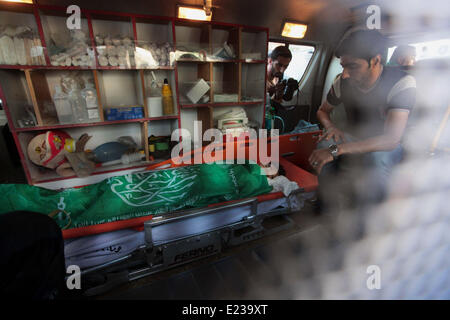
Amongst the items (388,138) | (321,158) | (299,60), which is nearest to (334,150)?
(321,158)

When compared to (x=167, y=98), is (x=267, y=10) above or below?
above

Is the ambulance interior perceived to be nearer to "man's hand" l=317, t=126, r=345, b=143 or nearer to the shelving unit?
"man's hand" l=317, t=126, r=345, b=143

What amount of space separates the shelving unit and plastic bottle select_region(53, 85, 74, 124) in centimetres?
7

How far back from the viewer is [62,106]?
1.65 metres

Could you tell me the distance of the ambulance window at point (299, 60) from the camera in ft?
9.82

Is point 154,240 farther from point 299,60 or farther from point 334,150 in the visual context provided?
point 299,60

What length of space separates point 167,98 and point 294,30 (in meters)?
1.80

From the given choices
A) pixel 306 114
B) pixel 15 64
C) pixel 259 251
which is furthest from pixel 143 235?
pixel 306 114

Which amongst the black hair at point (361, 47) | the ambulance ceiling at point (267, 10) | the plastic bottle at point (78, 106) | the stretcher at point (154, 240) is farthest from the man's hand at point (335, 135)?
the plastic bottle at point (78, 106)

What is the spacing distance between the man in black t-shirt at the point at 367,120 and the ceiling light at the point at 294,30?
2041 millimetres

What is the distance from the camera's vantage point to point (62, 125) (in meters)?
1.64

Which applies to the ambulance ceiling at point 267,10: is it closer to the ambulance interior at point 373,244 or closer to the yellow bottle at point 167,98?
the yellow bottle at point 167,98

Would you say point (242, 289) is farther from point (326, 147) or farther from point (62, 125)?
point (62, 125)

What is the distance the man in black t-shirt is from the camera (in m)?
0.55
